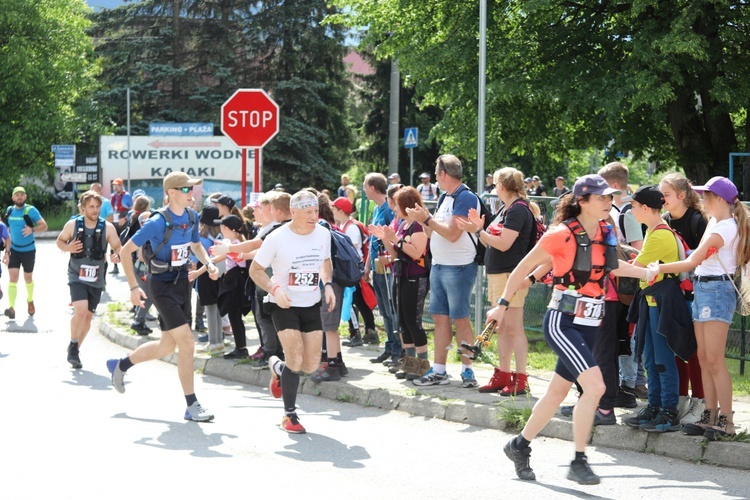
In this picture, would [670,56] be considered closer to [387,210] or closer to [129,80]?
[387,210]

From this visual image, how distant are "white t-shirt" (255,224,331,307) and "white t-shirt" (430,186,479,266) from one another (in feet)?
4.81

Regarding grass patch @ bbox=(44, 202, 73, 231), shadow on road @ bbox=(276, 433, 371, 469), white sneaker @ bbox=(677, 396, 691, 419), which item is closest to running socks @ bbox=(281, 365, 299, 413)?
shadow on road @ bbox=(276, 433, 371, 469)

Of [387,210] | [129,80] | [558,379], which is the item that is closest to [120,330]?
[387,210]

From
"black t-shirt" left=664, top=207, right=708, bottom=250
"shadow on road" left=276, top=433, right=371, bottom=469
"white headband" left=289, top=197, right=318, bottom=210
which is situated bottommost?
"shadow on road" left=276, top=433, right=371, bottom=469

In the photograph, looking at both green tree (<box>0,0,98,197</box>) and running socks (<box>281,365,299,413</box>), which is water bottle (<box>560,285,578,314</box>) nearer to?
running socks (<box>281,365,299,413</box>)

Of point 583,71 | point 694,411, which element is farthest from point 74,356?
point 583,71

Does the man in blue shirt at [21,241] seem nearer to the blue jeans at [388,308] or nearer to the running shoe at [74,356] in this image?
the running shoe at [74,356]

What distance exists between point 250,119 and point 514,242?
5.86 m

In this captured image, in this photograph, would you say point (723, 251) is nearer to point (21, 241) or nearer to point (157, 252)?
point (157, 252)

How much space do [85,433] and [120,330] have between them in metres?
6.01

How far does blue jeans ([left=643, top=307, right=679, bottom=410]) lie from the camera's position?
7402 millimetres

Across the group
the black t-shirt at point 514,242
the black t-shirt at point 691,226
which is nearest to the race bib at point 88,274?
the black t-shirt at point 514,242

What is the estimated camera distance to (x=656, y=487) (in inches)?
250

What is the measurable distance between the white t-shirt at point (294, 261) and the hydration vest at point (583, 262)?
2.25 metres
